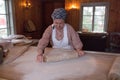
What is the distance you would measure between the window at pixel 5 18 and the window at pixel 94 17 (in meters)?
2.90

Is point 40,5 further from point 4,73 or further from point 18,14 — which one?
point 4,73

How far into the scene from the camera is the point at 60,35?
1.70m

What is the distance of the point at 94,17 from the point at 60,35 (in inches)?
170

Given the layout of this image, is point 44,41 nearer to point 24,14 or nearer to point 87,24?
point 24,14

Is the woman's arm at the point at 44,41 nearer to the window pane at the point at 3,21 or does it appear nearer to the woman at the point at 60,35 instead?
the woman at the point at 60,35

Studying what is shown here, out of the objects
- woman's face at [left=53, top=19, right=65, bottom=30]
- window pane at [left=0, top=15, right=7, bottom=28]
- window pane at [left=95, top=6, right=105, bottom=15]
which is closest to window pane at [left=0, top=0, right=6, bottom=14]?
window pane at [left=0, top=15, right=7, bottom=28]

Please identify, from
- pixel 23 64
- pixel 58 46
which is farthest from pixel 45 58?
pixel 58 46

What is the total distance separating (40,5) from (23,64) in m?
4.84

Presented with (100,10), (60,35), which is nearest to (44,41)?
(60,35)

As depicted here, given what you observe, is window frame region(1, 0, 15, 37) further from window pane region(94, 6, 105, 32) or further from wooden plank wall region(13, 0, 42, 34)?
window pane region(94, 6, 105, 32)

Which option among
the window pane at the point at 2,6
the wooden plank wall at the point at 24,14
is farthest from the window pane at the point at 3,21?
the wooden plank wall at the point at 24,14

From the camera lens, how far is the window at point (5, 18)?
4059mm

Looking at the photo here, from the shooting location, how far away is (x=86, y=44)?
173 inches

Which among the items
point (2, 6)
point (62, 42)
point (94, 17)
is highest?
point (2, 6)
